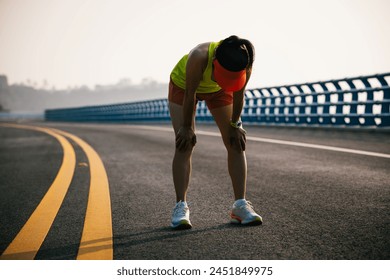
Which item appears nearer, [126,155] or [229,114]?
[229,114]

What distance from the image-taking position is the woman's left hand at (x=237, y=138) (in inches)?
141

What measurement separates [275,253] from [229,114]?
4.29ft

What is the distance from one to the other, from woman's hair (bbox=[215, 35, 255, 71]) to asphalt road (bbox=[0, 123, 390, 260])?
44.7 inches

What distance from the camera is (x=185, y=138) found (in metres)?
3.49

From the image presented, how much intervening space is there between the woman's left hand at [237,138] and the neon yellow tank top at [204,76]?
35cm

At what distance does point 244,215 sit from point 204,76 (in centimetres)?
106

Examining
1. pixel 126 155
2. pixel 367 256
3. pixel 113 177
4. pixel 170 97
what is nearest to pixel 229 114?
pixel 170 97

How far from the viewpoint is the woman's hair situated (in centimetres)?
301

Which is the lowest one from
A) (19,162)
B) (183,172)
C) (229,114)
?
(19,162)

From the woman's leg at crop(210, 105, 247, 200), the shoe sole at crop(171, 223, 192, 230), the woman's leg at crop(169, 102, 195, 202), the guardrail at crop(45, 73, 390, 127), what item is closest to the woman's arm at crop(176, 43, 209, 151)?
the woman's leg at crop(169, 102, 195, 202)

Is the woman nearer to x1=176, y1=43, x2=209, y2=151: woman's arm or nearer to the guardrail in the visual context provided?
x1=176, y1=43, x2=209, y2=151: woman's arm

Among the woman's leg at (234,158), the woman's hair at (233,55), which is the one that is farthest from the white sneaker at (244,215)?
the woman's hair at (233,55)
